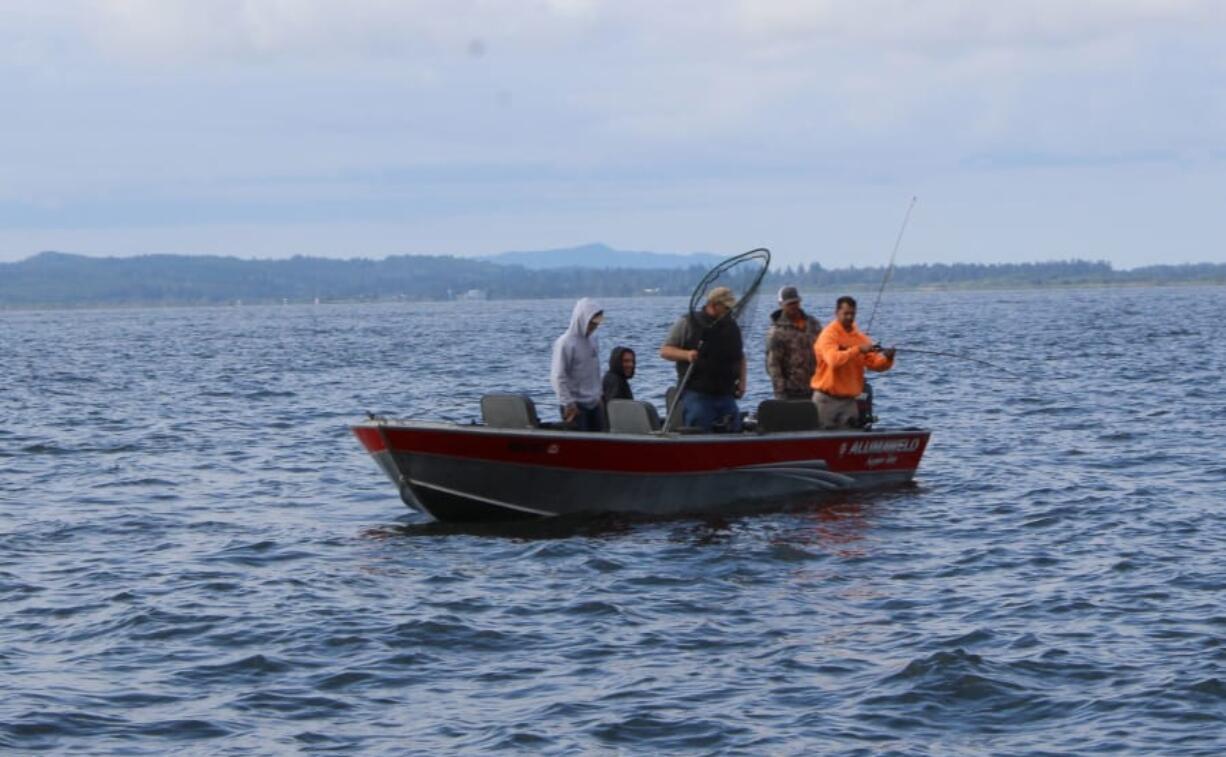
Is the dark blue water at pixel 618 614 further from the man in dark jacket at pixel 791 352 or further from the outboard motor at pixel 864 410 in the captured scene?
the man in dark jacket at pixel 791 352

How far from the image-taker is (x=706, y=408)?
18.2 m

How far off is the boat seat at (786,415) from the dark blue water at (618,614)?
896 millimetres

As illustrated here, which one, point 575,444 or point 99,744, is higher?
point 575,444

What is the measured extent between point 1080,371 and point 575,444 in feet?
97.8

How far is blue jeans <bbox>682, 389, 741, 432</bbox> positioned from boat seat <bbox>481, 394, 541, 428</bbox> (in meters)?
1.51

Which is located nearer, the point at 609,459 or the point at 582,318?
the point at 582,318

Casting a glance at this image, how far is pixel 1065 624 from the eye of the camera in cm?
1299

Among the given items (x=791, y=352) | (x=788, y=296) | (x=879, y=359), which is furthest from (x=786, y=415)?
(x=788, y=296)

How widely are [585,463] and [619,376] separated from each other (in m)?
1.24

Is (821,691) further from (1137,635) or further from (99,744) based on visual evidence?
(99,744)

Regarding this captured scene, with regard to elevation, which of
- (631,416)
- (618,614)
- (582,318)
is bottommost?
(618,614)

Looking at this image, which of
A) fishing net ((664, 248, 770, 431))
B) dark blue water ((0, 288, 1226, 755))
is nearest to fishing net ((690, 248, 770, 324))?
fishing net ((664, 248, 770, 431))

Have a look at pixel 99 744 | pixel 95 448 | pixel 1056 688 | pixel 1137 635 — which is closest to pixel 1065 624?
pixel 1137 635

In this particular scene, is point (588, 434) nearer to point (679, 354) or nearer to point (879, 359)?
point (679, 354)
